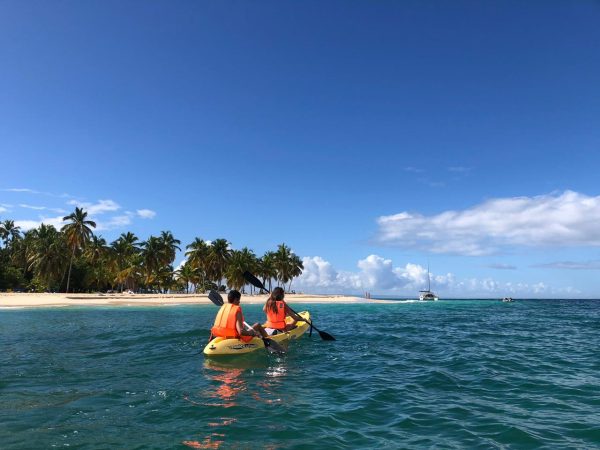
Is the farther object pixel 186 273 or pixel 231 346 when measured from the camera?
pixel 186 273

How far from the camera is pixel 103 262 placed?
3529 inches

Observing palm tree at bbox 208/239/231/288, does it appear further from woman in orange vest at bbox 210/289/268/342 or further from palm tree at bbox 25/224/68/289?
woman in orange vest at bbox 210/289/268/342

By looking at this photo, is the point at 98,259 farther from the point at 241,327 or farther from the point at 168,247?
the point at 241,327

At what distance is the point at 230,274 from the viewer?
307 feet

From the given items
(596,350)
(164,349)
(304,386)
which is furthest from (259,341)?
(596,350)

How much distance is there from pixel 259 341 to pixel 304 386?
5213mm

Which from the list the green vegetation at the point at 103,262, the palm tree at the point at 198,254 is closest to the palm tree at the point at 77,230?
the green vegetation at the point at 103,262

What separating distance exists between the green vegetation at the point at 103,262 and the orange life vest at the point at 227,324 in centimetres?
7143

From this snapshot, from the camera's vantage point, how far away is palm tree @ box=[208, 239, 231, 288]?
9362cm

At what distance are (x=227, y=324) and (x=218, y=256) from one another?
8109 centimetres

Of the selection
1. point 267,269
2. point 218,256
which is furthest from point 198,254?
point 267,269


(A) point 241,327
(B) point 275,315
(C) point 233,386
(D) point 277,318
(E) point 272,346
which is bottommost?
(C) point 233,386

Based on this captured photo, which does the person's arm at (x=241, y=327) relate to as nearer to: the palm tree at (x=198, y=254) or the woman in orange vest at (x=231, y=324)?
the woman in orange vest at (x=231, y=324)

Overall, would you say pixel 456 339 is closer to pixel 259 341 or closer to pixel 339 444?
pixel 259 341
